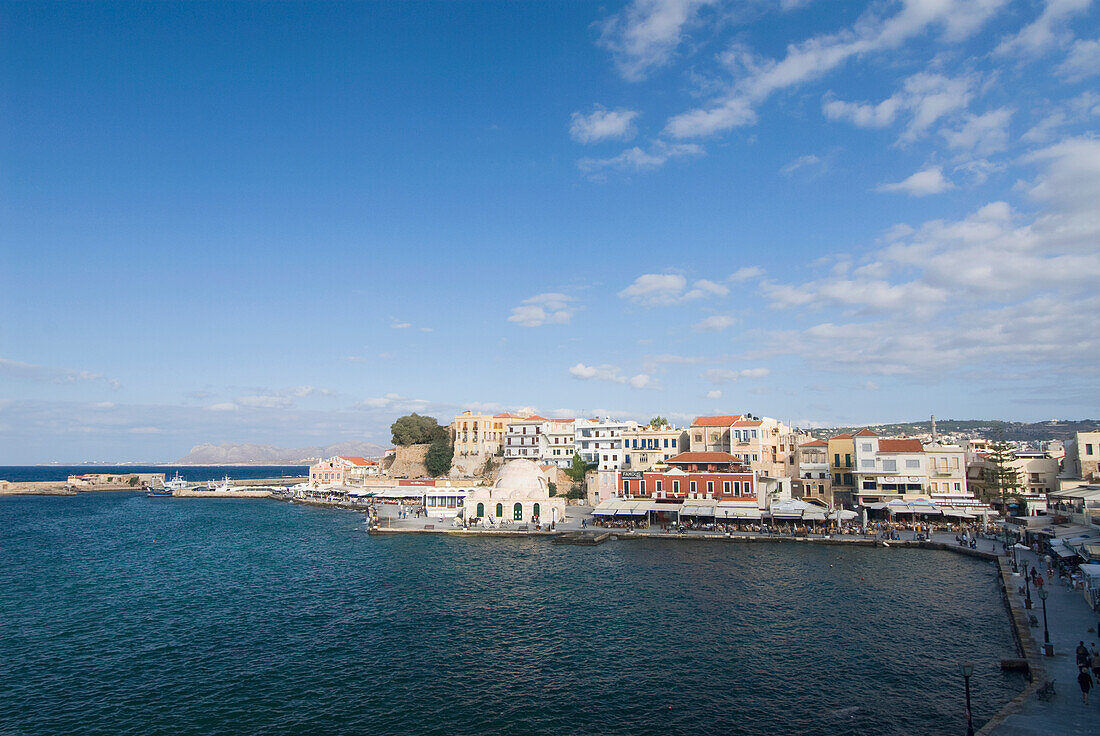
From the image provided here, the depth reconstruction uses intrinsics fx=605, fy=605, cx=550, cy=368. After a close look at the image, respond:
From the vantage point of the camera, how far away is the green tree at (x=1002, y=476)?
64125mm

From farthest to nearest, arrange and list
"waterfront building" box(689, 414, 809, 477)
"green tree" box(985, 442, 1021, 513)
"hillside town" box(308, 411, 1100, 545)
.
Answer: "waterfront building" box(689, 414, 809, 477) < "green tree" box(985, 442, 1021, 513) < "hillside town" box(308, 411, 1100, 545)

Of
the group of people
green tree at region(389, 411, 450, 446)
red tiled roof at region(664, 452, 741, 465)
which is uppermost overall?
green tree at region(389, 411, 450, 446)

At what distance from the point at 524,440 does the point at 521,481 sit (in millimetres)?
37771

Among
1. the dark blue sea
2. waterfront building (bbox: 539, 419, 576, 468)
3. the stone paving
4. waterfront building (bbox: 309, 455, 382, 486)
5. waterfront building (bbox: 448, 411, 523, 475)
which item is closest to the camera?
the stone paving

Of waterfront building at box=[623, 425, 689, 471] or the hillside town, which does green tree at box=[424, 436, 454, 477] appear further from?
waterfront building at box=[623, 425, 689, 471]

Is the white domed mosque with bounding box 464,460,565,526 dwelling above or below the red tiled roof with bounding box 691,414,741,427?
below

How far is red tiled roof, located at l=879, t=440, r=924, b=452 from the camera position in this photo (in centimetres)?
6613

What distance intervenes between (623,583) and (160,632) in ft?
90.0

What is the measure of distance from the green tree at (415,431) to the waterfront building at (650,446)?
4223 cm

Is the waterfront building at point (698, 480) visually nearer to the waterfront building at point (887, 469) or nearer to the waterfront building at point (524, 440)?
the waterfront building at point (887, 469)

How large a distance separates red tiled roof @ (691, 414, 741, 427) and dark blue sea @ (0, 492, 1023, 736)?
1075 inches

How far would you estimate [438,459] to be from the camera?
106m

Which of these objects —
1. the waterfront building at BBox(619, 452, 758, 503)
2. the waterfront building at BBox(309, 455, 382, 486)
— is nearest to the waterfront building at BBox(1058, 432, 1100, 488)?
the waterfront building at BBox(619, 452, 758, 503)

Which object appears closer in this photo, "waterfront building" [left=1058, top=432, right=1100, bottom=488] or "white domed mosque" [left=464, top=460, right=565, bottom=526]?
"waterfront building" [left=1058, top=432, right=1100, bottom=488]
